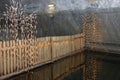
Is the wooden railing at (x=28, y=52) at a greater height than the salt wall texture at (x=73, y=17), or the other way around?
the salt wall texture at (x=73, y=17)

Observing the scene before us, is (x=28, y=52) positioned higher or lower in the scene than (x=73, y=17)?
lower

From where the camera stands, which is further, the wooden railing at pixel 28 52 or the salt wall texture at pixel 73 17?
the salt wall texture at pixel 73 17

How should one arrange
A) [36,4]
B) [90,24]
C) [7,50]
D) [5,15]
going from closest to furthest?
[7,50] → [90,24] → [5,15] → [36,4]

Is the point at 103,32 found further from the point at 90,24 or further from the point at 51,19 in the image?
the point at 51,19

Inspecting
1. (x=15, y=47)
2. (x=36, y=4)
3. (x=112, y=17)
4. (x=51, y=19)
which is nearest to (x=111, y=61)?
(x=112, y=17)

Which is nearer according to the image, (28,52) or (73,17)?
(28,52)

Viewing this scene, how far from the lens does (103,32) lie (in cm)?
1744

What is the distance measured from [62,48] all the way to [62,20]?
17.9 feet

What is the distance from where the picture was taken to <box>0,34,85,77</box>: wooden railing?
33.1ft

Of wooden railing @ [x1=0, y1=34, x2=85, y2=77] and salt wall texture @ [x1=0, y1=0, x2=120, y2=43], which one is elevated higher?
salt wall texture @ [x1=0, y1=0, x2=120, y2=43]

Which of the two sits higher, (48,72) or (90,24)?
(90,24)

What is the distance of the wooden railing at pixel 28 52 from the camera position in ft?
33.1

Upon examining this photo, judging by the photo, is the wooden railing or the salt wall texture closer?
the wooden railing

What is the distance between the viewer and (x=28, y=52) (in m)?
11.4
